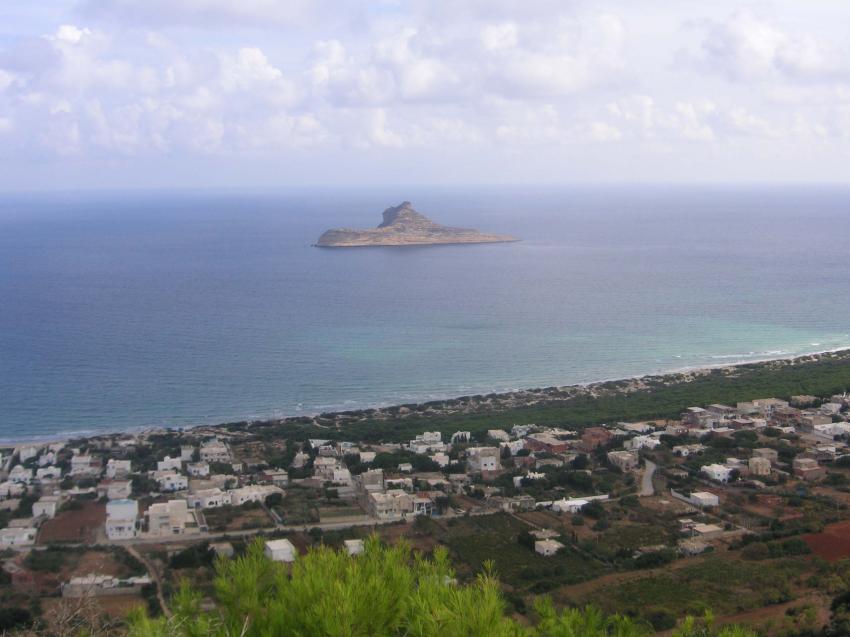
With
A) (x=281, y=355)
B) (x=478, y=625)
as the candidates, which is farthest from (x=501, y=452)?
(x=478, y=625)

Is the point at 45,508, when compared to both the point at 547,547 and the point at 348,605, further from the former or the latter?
the point at 348,605

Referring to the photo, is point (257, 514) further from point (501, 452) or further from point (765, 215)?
point (765, 215)

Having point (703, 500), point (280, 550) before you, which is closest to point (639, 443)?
A: point (703, 500)

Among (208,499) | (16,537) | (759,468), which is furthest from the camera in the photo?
(759,468)

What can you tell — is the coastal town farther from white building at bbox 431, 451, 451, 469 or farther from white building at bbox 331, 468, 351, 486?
white building at bbox 431, 451, 451, 469

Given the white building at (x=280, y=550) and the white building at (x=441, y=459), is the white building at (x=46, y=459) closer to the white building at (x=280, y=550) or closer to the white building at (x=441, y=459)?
the white building at (x=280, y=550)

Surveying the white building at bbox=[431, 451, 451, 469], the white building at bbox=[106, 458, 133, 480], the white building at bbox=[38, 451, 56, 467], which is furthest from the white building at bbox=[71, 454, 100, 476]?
the white building at bbox=[431, 451, 451, 469]
